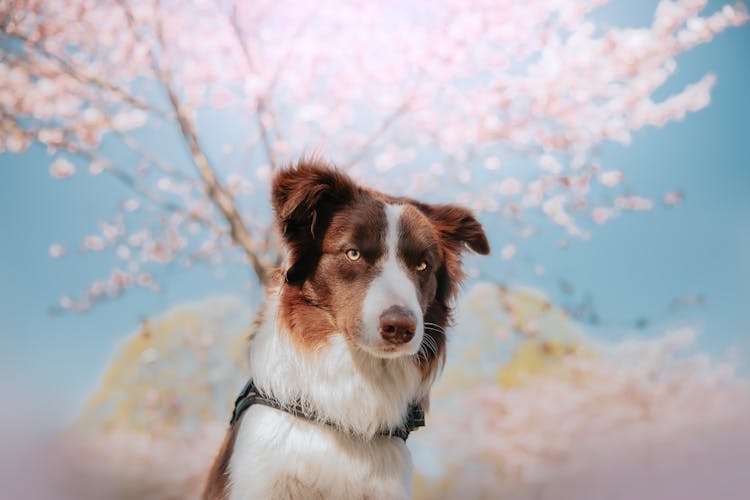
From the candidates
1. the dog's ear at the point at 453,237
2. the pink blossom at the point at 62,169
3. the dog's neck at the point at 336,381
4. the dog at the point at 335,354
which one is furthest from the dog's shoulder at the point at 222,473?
the pink blossom at the point at 62,169

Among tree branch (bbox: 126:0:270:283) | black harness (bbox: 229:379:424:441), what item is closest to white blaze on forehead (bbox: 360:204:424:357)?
black harness (bbox: 229:379:424:441)

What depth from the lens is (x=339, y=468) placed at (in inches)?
76.9

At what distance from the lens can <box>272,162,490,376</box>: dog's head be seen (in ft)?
6.34

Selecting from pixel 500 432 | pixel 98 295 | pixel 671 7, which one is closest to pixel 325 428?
pixel 500 432

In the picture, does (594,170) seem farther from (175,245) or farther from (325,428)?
(325,428)

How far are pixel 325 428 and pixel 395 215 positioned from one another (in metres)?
0.64

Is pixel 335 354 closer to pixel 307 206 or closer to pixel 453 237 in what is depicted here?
pixel 307 206

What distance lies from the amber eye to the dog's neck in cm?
23

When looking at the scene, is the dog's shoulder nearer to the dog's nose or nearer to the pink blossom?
the dog's nose

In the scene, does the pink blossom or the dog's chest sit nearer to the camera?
the dog's chest

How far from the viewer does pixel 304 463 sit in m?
1.93

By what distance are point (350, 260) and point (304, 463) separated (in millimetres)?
570

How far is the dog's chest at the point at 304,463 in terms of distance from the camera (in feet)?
6.26

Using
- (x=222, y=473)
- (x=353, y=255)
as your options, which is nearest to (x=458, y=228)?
(x=353, y=255)
